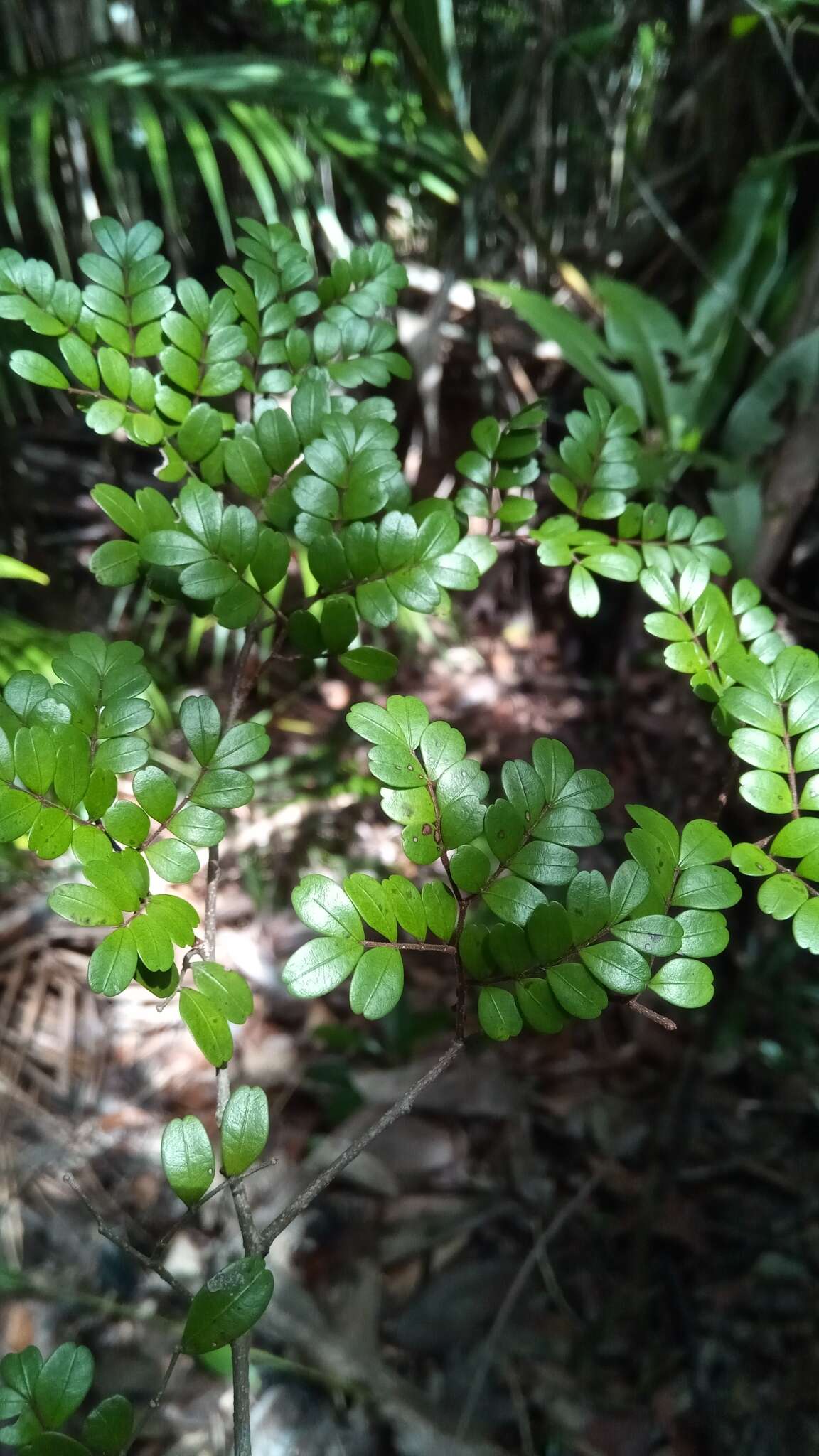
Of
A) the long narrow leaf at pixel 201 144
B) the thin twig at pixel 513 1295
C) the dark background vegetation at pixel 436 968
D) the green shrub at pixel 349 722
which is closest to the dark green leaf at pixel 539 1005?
the green shrub at pixel 349 722

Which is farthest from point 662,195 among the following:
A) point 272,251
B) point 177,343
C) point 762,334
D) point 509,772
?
point 509,772

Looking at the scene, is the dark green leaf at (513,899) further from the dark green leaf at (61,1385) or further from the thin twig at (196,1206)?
the dark green leaf at (61,1385)

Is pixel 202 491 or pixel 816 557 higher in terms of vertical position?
pixel 202 491

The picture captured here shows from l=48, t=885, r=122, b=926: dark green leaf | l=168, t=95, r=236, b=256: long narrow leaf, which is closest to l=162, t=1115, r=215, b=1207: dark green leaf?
l=48, t=885, r=122, b=926: dark green leaf

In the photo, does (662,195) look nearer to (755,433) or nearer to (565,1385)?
(755,433)

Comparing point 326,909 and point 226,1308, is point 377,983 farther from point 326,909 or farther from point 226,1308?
point 226,1308

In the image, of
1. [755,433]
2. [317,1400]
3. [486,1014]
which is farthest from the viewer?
[755,433]

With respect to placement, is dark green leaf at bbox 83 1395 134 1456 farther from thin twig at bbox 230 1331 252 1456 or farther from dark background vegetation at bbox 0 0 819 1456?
dark background vegetation at bbox 0 0 819 1456
